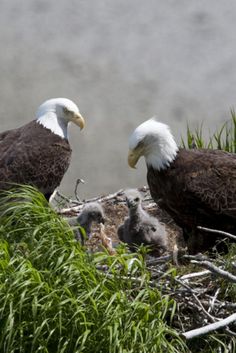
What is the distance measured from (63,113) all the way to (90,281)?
120 inches

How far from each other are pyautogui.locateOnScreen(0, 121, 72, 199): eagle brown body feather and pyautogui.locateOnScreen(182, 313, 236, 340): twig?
247 cm

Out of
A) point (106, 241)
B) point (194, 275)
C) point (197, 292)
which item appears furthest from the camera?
point (106, 241)

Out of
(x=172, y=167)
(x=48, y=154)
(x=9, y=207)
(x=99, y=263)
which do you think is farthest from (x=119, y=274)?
(x=48, y=154)

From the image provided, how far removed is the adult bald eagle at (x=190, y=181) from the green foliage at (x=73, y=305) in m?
1.57

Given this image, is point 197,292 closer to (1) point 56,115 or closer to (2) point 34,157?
(2) point 34,157

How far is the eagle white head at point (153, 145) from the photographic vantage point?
8742 millimetres

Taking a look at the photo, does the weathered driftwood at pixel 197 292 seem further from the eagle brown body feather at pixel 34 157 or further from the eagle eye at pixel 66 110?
the eagle eye at pixel 66 110

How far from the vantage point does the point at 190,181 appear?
8617 millimetres

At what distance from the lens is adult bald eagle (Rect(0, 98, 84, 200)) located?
361 inches

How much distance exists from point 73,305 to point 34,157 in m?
2.78

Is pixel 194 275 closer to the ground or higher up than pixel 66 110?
closer to the ground

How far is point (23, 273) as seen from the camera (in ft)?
21.8

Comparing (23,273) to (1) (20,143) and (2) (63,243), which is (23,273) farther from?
(1) (20,143)

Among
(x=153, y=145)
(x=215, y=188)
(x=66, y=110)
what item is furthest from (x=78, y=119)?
(x=215, y=188)
